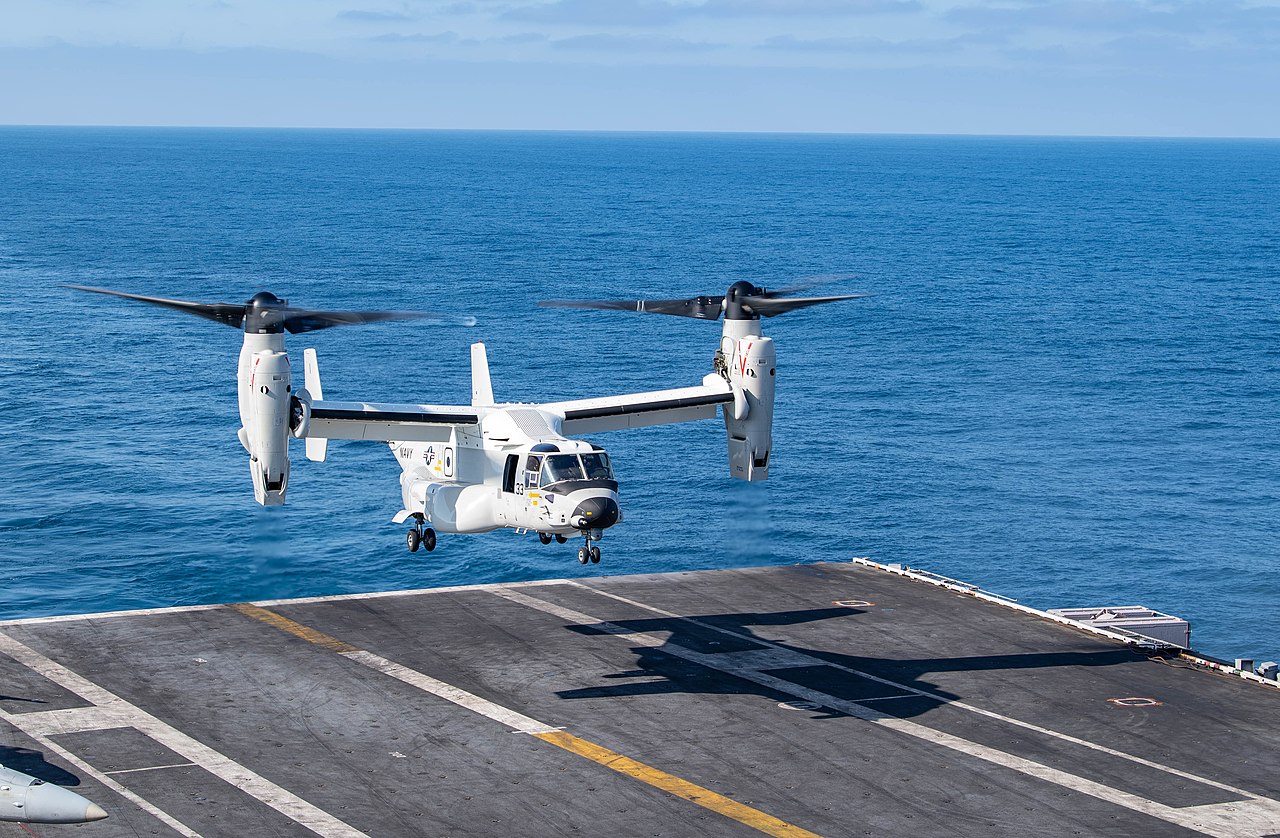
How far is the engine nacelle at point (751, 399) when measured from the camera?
140 ft

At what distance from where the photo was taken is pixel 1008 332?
128125 millimetres

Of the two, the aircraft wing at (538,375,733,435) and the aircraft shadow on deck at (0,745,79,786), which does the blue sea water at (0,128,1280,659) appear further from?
the aircraft shadow on deck at (0,745,79,786)

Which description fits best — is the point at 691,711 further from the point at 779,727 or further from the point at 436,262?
the point at 436,262

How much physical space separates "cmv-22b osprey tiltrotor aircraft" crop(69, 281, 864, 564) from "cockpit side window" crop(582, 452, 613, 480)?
0.04m

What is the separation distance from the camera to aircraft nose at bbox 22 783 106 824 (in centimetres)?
2872

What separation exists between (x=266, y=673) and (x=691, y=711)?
515 inches

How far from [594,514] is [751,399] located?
291 inches

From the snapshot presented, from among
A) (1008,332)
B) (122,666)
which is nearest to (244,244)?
(1008,332)

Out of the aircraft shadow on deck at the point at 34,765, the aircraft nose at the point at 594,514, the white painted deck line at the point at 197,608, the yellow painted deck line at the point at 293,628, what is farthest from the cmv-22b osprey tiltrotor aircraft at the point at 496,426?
the aircraft shadow on deck at the point at 34,765

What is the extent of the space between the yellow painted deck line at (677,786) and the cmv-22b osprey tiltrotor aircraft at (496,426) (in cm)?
492

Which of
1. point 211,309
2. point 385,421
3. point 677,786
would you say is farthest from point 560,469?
point 211,309

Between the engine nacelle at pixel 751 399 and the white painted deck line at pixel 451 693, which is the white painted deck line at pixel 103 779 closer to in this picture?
the white painted deck line at pixel 451 693

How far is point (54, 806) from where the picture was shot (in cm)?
2873

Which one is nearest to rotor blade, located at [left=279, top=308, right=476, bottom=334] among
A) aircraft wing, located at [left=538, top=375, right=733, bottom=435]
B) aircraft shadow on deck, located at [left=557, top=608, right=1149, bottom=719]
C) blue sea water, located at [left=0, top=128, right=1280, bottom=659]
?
aircraft wing, located at [left=538, top=375, right=733, bottom=435]
